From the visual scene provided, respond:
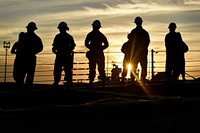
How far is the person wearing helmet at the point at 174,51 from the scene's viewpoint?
12.4 meters

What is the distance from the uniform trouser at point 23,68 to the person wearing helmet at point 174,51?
3701 millimetres

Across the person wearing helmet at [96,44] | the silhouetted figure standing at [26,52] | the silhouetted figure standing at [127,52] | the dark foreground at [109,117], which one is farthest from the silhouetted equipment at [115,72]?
the dark foreground at [109,117]

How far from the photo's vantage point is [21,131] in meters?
5.39

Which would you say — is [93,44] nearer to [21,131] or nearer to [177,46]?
[177,46]

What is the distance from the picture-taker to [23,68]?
36.8 feet

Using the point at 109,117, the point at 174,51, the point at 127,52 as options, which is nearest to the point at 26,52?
the point at 127,52

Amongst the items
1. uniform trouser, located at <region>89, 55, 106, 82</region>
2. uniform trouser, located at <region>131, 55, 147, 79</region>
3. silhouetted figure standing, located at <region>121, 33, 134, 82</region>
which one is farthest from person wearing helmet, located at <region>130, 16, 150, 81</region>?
uniform trouser, located at <region>89, 55, 106, 82</region>

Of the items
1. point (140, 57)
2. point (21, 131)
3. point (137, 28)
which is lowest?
point (21, 131)

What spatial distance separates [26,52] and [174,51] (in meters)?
4.04

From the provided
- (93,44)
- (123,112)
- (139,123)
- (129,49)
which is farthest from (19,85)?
(139,123)

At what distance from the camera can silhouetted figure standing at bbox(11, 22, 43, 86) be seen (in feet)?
36.9

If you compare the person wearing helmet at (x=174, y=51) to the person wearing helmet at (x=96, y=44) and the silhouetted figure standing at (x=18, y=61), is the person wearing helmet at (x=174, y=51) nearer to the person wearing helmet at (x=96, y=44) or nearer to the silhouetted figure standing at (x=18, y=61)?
the person wearing helmet at (x=96, y=44)

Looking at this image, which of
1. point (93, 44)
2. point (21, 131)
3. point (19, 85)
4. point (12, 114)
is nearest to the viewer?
point (21, 131)

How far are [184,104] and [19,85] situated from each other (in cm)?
507
